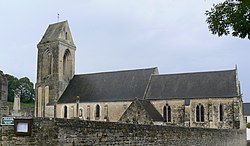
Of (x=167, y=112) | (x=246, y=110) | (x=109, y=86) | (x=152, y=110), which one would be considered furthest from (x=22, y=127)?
(x=246, y=110)

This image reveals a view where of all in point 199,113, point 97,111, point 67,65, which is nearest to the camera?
point 199,113

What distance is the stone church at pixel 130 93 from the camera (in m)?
37.3

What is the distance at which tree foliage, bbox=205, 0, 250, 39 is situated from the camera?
23.9 feet

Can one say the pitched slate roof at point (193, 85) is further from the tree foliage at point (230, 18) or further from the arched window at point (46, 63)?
the tree foliage at point (230, 18)

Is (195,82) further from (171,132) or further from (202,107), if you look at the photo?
(171,132)

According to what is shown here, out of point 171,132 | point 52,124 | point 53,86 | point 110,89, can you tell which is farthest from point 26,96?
point 52,124

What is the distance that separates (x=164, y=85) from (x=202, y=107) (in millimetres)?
5535

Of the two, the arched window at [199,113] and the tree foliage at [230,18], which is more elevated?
the tree foliage at [230,18]

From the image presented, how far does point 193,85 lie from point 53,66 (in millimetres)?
20025

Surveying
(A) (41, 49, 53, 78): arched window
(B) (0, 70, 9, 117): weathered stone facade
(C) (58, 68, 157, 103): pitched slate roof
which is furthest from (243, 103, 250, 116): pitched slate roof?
(B) (0, 70, 9, 117): weathered stone facade

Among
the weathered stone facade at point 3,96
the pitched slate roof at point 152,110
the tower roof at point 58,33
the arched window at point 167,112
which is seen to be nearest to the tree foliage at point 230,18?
the weathered stone facade at point 3,96

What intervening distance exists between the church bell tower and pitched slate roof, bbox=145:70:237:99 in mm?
13454

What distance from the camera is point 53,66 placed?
158 feet

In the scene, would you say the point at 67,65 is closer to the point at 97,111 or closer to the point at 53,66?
the point at 53,66
